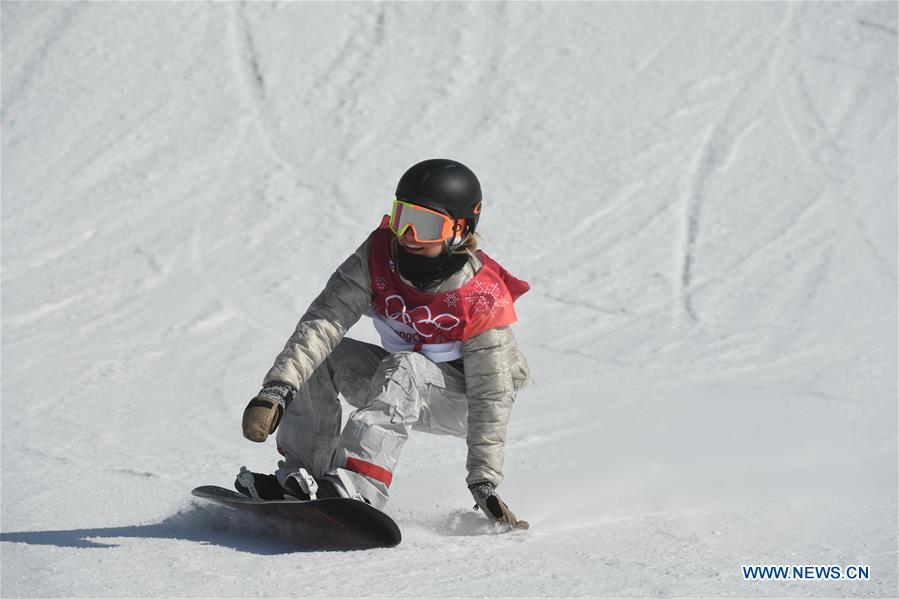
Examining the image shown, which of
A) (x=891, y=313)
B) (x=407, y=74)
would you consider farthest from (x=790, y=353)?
(x=407, y=74)

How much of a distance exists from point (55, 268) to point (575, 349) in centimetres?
374

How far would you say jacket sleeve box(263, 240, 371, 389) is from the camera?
341 centimetres

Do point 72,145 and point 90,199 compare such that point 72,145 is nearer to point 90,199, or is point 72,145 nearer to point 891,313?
point 90,199

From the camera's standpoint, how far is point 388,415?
3328mm

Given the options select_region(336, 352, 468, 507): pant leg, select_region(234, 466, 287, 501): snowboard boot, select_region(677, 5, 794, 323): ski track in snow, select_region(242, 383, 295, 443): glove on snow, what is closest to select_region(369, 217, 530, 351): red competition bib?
select_region(336, 352, 468, 507): pant leg

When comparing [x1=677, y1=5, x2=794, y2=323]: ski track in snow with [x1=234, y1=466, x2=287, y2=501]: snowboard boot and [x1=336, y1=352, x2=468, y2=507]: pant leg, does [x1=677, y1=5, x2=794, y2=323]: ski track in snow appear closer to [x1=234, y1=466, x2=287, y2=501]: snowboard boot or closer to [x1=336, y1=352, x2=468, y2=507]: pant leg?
[x1=336, y1=352, x2=468, y2=507]: pant leg

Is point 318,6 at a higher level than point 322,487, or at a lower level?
higher

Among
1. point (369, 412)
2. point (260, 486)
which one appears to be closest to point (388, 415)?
point (369, 412)

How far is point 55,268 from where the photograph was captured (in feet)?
26.0

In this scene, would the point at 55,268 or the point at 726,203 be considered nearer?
the point at 55,268

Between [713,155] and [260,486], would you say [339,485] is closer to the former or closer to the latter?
[260,486]

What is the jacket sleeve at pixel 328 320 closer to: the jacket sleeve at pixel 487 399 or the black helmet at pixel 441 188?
the black helmet at pixel 441 188

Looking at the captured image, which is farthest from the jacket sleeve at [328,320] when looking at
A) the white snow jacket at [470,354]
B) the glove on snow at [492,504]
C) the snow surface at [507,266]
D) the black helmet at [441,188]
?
the glove on snow at [492,504]

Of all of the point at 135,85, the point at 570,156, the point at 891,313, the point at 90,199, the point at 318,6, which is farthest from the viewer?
the point at 318,6
